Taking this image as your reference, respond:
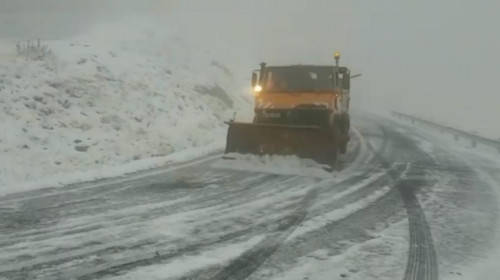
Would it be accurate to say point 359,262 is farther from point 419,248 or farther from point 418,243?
point 418,243

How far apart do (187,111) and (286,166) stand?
7.57m

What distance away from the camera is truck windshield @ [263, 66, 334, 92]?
36.2 ft

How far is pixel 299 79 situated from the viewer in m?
11.2

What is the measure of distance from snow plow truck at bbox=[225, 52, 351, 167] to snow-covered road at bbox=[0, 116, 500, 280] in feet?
1.97

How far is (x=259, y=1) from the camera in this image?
64.2 meters

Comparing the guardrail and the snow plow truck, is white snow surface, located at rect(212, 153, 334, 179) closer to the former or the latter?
the snow plow truck

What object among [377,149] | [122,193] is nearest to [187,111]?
[377,149]

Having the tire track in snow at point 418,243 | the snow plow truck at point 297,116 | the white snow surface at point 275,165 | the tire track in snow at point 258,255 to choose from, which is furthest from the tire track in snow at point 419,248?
the snow plow truck at point 297,116

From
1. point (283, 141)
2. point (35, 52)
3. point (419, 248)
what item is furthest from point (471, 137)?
point (35, 52)

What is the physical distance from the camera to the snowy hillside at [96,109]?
33.1ft

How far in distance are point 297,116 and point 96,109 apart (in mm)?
6138

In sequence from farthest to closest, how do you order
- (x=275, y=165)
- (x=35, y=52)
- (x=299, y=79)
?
A: (x=35, y=52), (x=299, y=79), (x=275, y=165)

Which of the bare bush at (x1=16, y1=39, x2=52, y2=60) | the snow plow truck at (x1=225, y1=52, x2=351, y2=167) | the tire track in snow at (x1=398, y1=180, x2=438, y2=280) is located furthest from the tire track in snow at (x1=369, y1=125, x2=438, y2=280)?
the bare bush at (x1=16, y1=39, x2=52, y2=60)

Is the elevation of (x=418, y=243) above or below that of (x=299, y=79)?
below
